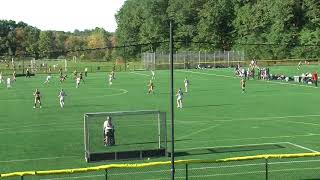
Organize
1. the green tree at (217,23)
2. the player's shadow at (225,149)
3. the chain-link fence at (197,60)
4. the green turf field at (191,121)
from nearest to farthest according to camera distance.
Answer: the green turf field at (191,121)
the player's shadow at (225,149)
the chain-link fence at (197,60)
the green tree at (217,23)

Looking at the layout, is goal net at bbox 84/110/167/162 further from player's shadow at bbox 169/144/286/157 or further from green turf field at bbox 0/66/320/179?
player's shadow at bbox 169/144/286/157

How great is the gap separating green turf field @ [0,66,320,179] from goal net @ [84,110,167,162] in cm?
52

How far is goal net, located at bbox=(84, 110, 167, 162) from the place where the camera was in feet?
87.5

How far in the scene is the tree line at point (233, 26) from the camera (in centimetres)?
11638

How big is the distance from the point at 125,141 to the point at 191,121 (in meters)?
9.41

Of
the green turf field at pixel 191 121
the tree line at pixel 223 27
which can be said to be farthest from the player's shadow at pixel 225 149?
the tree line at pixel 223 27

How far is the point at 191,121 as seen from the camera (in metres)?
39.0

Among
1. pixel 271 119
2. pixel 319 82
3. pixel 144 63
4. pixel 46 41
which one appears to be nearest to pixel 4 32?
pixel 46 41

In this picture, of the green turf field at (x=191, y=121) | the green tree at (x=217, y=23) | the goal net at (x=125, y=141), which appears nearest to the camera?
the goal net at (x=125, y=141)

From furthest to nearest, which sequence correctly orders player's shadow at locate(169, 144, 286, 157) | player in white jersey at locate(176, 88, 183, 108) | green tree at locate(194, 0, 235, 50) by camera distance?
1. green tree at locate(194, 0, 235, 50)
2. player in white jersey at locate(176, 88, 183, 108)
3. player's shadow at locate(169, 144, 286, 157)

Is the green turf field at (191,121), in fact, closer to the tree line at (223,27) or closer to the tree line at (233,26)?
the tree line at (223,27)

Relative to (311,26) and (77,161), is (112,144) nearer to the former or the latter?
(77,161)

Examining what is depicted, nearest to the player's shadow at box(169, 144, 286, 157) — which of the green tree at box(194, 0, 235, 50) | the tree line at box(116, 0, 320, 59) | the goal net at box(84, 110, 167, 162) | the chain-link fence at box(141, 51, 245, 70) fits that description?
the goal net at box(84, 110, 167, 162)

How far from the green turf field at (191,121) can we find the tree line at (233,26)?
4587cm
